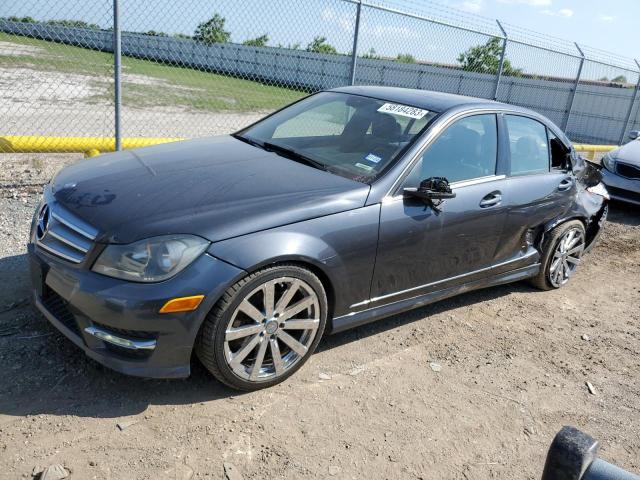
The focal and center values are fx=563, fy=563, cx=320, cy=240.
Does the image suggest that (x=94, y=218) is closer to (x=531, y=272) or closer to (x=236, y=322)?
(x=236, y=322)

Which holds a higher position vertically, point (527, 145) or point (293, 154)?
point (527, 145)

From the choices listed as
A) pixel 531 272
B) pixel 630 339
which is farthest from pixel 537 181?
pixel 630 339

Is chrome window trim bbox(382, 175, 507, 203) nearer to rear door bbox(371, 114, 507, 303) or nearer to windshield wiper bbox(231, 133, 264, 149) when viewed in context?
rear door bbox(371, 114, 507, 303)

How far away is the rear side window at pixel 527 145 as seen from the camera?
4406 mm

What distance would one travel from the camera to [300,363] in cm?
328

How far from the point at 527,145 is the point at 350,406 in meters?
2.74

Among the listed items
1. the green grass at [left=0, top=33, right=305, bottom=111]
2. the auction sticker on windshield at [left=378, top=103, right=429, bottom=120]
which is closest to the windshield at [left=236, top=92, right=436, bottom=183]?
the auction sticker on windshield at [left=378, top=103, right=429, bottom=120]

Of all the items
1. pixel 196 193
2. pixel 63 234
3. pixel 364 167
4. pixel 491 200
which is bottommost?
pixel 63 234

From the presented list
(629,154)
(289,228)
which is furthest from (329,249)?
(629,154)

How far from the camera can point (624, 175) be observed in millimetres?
8266

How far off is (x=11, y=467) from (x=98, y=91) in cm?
1628

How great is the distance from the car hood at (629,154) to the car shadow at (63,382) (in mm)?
7421

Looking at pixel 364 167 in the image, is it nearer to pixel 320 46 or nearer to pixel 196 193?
pixel 196 193

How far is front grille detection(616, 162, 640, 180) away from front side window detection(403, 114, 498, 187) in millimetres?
5026
